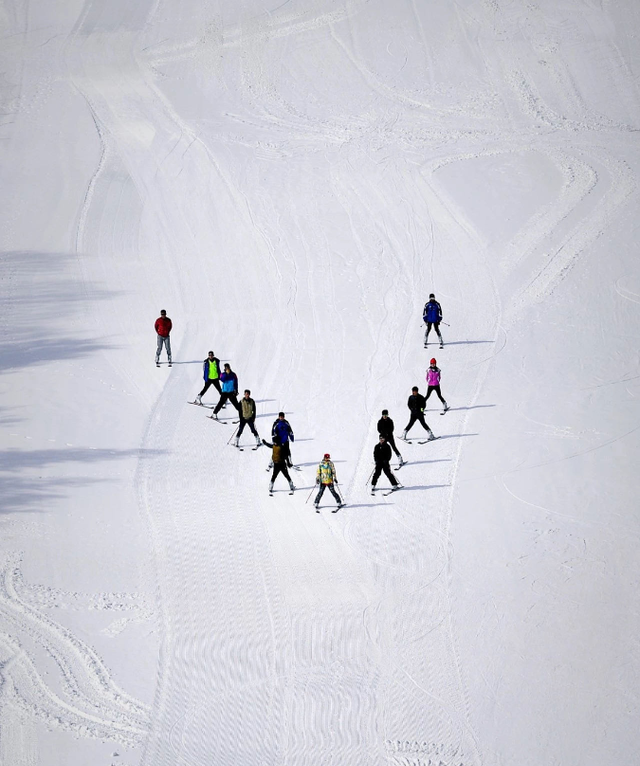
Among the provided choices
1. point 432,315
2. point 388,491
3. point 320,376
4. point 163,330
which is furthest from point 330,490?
point 432,315

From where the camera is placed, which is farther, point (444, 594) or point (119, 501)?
point (119, 501)

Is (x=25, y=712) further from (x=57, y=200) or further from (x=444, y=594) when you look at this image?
(x=57, y=200)

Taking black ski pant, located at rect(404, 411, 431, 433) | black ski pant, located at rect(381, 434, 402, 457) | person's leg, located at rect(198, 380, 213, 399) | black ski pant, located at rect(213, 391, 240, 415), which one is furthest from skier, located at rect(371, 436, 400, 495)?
person's leg, located at rect(198, 380, 213, 399)

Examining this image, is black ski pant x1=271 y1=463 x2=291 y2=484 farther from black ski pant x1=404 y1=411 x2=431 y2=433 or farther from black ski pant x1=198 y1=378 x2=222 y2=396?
black ski pant x1=198 y1=378 x2=222 y2=396

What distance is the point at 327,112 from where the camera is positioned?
39500 millimetres

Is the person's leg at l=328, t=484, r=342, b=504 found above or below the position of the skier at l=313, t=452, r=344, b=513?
below

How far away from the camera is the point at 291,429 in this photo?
19.5m

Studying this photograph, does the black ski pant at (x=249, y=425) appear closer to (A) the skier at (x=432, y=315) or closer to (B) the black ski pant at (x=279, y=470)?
(B) the black ski pant at (x=279, y=470)

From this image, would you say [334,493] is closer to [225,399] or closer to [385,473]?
[385,473]

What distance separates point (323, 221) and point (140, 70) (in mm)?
14984

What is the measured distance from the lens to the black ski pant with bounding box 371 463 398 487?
61.0ft

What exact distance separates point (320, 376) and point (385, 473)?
20.0ft

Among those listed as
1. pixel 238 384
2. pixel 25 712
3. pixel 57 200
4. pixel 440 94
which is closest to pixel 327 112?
pixel 440 94

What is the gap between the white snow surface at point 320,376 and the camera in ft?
44.7
